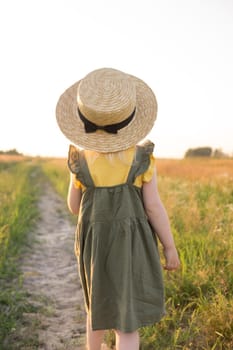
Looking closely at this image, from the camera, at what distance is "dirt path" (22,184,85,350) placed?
10.8 feet

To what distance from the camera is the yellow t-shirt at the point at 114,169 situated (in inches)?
88.4

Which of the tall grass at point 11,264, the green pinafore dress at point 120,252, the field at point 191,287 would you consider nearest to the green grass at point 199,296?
the field at point 191,287

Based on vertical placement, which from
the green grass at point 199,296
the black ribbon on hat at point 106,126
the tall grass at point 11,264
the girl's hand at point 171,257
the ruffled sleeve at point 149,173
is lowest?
the tall grass at point 11,264

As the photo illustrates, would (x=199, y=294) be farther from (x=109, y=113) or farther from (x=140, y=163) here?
(x=109, y=113)

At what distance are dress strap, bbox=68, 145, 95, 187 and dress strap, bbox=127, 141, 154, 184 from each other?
21 cm

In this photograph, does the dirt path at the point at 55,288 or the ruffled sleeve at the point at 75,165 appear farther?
the dirt path at the point at 55,288

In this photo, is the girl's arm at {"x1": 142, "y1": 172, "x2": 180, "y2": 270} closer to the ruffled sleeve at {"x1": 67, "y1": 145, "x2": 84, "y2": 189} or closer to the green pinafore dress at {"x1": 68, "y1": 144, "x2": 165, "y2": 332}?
the green pinafore dress at {"x1": 68, "y1": 144, "x2": 165, "y2": 332}

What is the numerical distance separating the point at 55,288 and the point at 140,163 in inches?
97.2

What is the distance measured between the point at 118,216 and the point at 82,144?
0.40 m

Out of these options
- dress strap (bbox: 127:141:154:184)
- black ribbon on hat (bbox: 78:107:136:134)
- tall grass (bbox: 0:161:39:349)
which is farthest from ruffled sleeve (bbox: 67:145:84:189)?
tall grass (bbox: 0:161:39:349)

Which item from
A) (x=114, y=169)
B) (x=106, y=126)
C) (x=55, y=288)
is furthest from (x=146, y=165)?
(x=55, y=288)

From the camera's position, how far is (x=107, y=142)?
223 centimetres

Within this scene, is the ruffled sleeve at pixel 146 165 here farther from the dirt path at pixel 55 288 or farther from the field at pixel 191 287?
the dirt path at pixel 55 288

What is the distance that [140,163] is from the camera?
2.24 m
